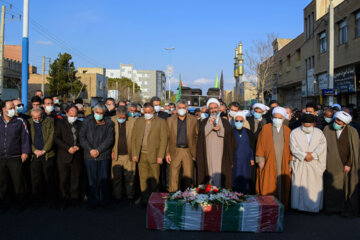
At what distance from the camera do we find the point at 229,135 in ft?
23.2

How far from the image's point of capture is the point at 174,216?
5.70 meters

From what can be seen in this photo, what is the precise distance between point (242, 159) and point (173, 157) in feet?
4.83

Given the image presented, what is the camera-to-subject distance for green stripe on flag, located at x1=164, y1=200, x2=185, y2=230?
5.66 m

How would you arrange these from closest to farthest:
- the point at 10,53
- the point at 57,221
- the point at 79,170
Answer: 1. the point at 57,221
2. the point at 79,170
3. the point at 10,53

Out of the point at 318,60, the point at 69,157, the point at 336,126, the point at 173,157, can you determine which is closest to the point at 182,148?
the point at 173,157

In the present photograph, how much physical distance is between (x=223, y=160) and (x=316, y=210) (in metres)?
2.06

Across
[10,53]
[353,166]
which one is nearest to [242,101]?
[10,53]

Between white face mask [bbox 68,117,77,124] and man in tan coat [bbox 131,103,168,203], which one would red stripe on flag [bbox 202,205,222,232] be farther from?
white face mask [bbox 68,117,77,124]

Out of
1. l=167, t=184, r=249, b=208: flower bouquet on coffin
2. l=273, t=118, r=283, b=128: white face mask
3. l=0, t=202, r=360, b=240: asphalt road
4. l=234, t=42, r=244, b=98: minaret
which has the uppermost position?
l=234, t=42, r=244, b=98: minaret

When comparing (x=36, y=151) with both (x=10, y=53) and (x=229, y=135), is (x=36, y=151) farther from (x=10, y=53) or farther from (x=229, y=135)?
(x=10, y=53)

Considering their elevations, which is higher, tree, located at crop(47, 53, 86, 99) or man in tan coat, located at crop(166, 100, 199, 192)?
tree, located at crop(47, 53, 86, 99)

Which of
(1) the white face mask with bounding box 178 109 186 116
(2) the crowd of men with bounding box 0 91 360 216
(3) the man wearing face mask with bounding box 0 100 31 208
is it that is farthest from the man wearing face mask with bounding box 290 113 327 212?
(3) the man wearing face mask with bounding box 0 100 31 208

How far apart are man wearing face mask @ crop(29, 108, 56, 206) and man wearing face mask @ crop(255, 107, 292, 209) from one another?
4280 millimetres

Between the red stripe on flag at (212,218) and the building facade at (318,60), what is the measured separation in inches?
501
